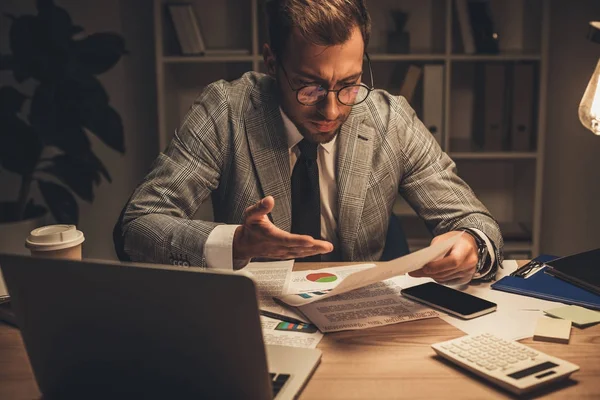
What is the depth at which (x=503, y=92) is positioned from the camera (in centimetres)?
282

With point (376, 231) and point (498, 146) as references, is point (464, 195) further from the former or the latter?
point (498, 146)

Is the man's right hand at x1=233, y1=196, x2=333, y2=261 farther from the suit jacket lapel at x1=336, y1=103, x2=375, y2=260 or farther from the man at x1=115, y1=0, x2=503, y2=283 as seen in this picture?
the suit jacket lapel at x1=336, y1=103, x2=375, y2=260

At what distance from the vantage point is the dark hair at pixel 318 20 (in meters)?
1.47

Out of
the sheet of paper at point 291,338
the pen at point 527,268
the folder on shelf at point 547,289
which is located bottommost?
the sheet of paper at point 291,338

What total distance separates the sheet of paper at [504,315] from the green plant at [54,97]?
1853mm

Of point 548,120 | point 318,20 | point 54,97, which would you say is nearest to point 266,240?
point 318,20

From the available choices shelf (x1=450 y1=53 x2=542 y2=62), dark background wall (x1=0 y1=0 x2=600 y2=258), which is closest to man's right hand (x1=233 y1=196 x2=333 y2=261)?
shelf (x1=450 y1=53 x2=542 y2=62)

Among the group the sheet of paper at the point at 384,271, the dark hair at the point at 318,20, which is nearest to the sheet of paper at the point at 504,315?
the sheet of paper at the point at 384,271

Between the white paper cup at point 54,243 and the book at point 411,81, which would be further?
the book at point 411,81

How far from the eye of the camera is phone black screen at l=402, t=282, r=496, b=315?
1128mm

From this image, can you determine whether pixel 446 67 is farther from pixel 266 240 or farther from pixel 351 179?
pixel 266 240

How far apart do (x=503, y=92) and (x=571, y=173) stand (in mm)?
649

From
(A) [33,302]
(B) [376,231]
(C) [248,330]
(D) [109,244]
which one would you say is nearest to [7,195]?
(D) [109,244]

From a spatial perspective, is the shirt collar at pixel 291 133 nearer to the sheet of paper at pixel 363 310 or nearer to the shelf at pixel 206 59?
the sheet of paper at pixel 363 310
